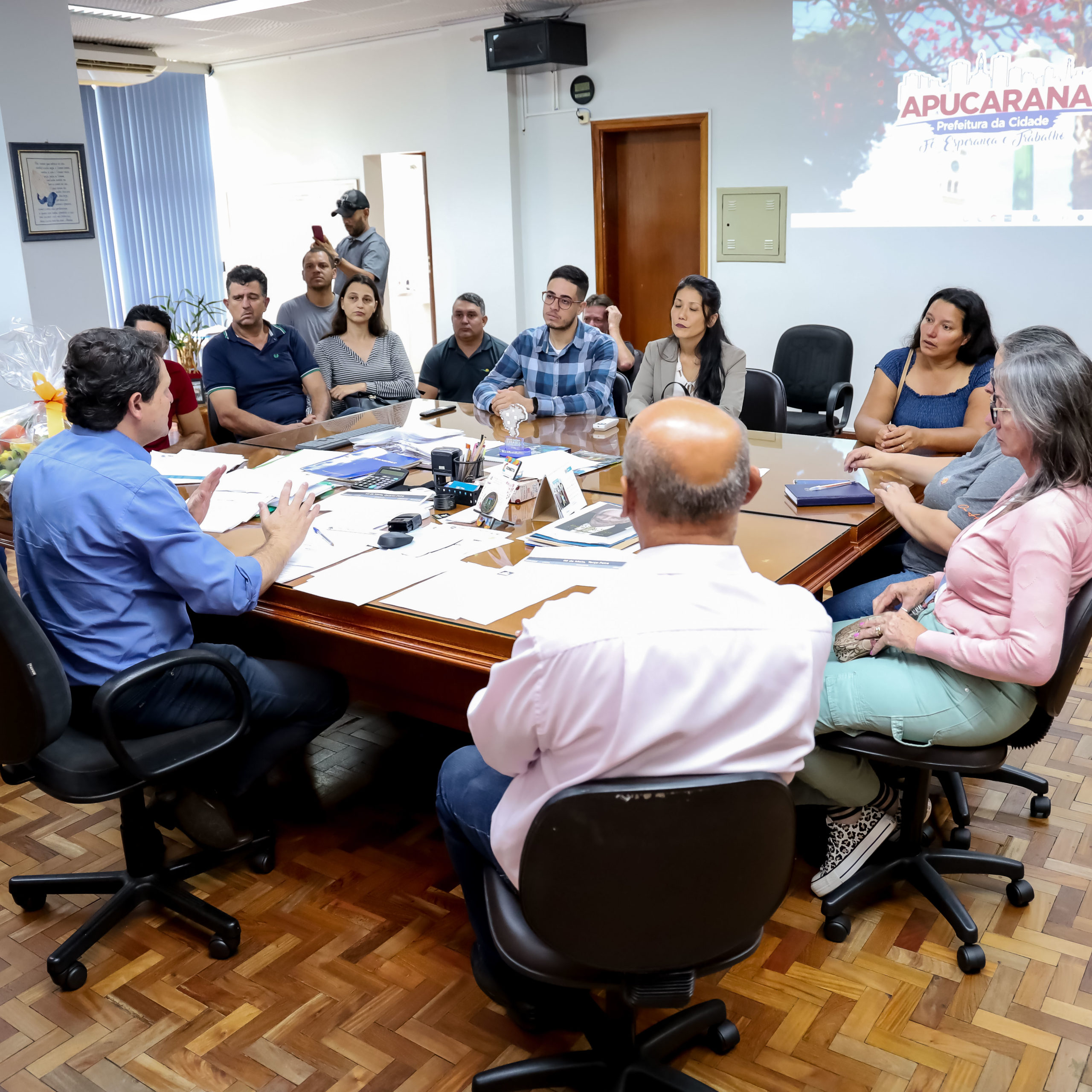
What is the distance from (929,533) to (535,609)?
1093 mm

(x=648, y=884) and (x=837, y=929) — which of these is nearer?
(x=648, y=884)

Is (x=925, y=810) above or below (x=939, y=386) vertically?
below

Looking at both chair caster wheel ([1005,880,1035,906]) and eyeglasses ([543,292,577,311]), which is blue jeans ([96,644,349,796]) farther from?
eyeglasses ([543,292,577,311])

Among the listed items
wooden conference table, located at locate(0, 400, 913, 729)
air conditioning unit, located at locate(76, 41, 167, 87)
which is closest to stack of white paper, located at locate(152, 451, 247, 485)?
wooden conference table, located at locate(0, 400, 913, 729)

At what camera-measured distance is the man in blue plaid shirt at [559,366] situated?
412 cm

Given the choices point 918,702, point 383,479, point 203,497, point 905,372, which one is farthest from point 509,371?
point 918,702

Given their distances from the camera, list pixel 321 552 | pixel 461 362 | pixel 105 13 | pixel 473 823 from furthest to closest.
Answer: pixel 105 13 → pixel 461 362 → pixel 321 552 → pixel 473 823

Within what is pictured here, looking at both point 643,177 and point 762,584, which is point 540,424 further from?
point 643,177

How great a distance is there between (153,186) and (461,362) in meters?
5.66

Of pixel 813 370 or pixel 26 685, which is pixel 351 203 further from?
pixel 26 685

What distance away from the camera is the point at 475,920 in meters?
1.83

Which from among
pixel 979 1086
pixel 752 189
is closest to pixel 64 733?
pixel 979 1086

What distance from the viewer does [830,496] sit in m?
2.81

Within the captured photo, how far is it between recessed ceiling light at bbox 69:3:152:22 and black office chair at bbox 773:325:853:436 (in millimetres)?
4948
